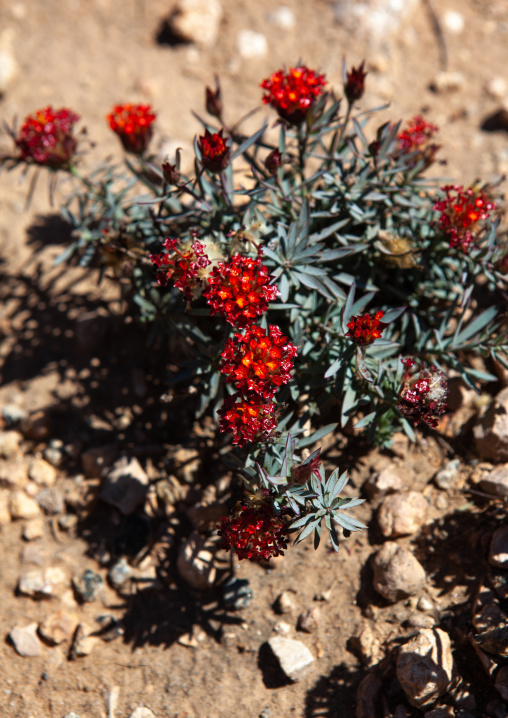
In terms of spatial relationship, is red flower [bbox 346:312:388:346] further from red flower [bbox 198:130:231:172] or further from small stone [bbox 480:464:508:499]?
small stone [bbox 480:464:508:499]

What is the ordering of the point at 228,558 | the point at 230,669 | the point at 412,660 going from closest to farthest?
1. the point at 412,660
2. the point at 230,669
3. the point at 228,558

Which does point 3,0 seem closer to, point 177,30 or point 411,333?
point 177,30

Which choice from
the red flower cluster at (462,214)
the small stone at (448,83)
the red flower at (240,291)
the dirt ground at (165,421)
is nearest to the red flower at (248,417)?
the red flower at (240,291)

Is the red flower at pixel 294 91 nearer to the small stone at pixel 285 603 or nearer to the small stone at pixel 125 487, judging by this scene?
the small stone at pixel 125 487

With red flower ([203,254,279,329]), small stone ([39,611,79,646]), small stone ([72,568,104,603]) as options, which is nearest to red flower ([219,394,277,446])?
red flower ([203,254,279,329])

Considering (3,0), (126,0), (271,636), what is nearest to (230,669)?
(271,636)

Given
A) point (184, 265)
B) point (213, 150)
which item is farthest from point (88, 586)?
point (213, 150)
